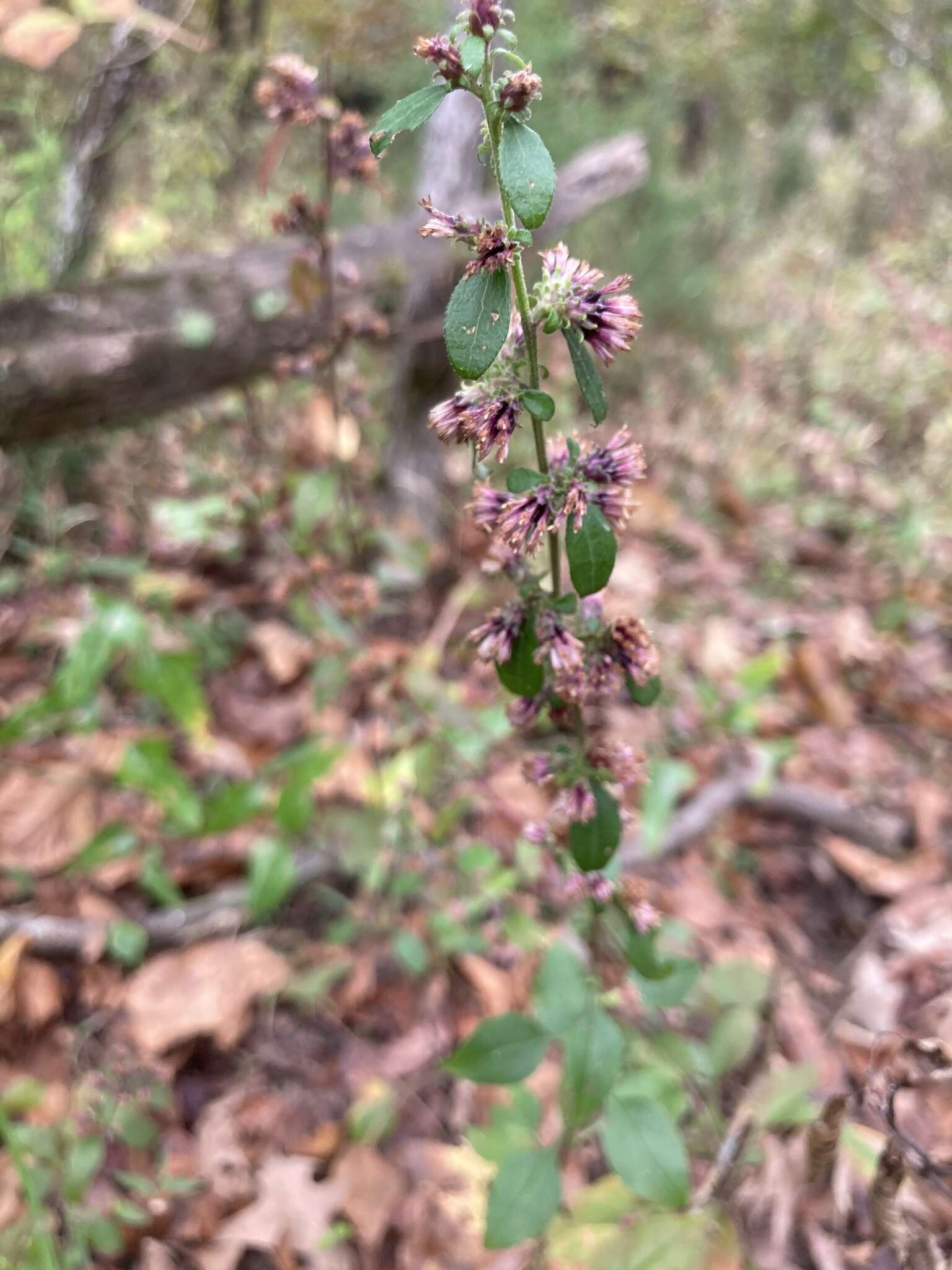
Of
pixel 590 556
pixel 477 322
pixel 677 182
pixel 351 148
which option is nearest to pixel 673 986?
pixel 590 556

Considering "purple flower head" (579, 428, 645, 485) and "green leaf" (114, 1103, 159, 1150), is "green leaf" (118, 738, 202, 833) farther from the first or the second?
"purple flower head" (579, 428, 645, 485)

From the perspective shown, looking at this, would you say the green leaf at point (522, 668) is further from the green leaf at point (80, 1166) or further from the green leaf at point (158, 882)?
the green leaf at point (158, 882)

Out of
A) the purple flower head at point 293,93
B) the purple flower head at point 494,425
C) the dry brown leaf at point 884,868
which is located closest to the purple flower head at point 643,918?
the purple flower head at point 494,425

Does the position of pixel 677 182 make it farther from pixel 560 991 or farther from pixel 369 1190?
pixel 369 1190

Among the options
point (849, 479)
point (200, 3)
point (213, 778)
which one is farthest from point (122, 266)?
point (849, 479)

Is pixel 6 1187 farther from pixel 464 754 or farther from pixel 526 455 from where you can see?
pixel 526 455

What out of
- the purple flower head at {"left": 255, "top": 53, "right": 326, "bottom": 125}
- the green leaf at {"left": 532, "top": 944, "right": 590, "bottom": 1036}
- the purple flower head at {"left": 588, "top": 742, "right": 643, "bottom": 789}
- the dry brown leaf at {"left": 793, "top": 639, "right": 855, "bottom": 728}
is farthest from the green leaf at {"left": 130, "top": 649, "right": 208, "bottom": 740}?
the dry brown leaf at {"left": 793, "top": 639, "right": 855, "bottom": 728}
